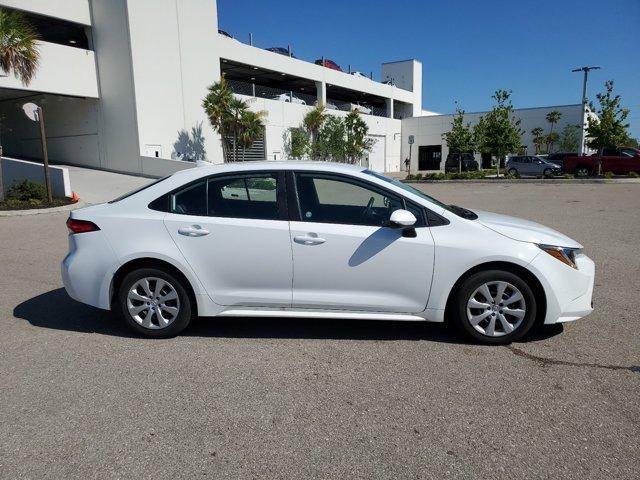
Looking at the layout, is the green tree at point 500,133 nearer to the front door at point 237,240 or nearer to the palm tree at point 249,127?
the palm tree at point 249,127

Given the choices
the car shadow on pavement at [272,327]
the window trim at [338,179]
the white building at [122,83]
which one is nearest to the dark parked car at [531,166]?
the white building at [122,83]

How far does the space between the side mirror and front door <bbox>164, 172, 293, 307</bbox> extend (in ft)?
2.97

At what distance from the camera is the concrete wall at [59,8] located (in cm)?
2125

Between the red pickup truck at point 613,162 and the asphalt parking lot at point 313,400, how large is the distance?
27124 millimetres

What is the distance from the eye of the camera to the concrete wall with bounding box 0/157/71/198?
16.1 metres

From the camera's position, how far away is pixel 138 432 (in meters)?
2.75

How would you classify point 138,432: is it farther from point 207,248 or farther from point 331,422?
point 207,248

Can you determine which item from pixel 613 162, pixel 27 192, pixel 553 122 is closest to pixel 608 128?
pixel 613 162

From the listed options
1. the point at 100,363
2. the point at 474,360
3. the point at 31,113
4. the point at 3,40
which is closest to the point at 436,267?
the point at 474,360

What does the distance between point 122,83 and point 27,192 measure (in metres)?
11.3

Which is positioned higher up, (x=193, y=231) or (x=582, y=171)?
(x=193, y=231)

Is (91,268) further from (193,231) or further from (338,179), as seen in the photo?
(338,179)

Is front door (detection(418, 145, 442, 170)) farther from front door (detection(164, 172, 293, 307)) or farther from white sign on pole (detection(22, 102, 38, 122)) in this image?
front door (detection(164, 172, 293, 307))

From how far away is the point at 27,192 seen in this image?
1479 centimetres
